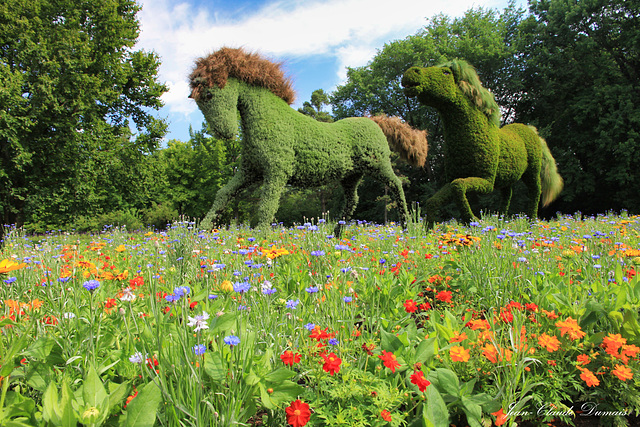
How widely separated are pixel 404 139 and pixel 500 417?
6.98m

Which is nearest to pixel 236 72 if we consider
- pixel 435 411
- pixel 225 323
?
pixel 225 323

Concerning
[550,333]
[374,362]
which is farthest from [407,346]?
[550,333]

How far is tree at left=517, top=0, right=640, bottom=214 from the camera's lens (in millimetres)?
16656

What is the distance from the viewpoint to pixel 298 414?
3.85 ft

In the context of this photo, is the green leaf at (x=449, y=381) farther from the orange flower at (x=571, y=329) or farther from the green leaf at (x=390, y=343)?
the orange flower at (x=571, y=329)

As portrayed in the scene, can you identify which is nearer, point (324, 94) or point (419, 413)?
point (419, 413)

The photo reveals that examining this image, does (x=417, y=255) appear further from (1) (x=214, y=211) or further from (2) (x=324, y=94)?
(2) (x=324, y=94)

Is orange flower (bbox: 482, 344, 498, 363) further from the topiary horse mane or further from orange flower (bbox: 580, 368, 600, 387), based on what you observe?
the topiary horse mane

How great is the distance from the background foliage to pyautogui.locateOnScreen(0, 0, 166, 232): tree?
0.19 feet

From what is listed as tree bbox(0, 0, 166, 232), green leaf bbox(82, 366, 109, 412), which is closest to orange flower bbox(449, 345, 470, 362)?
green leaf bbox(82, 366, 109, 412)

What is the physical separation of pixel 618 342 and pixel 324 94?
2875 cm

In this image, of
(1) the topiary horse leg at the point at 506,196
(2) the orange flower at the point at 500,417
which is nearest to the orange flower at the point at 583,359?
(2) the orange flower at the point at 500,417

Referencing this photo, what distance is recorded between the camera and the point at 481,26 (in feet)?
76.0

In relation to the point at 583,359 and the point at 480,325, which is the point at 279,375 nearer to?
the point at 480,325
